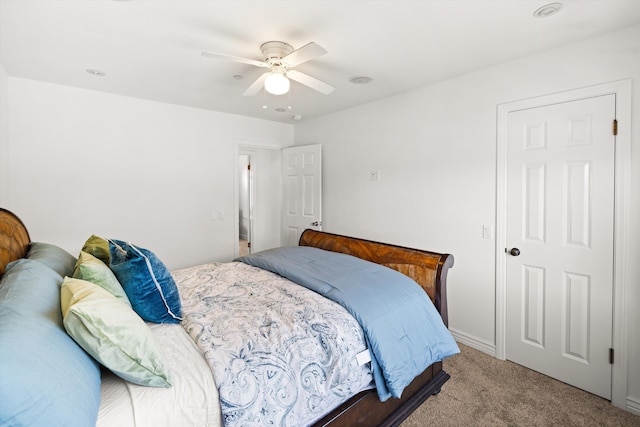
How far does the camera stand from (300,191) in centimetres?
463

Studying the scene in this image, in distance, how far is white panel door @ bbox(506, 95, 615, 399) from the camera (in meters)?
2.18

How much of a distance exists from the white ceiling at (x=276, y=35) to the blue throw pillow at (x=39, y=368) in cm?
171

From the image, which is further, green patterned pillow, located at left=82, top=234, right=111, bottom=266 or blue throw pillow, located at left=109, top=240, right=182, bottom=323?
green patterned pillow, located at left=82, top=234, right=111, bottom=266

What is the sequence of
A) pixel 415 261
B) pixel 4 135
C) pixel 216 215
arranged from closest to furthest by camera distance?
pixel 415 261 → pixel 4 135 → pixel 216 215

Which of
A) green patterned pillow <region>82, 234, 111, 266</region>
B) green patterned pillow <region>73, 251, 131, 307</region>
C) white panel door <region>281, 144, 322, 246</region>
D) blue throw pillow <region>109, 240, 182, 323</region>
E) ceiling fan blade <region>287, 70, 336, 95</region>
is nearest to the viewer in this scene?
green patterned pillow <region>73, 251, 131, 307</region>

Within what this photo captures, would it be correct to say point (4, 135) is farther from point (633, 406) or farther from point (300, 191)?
point (633, 406)

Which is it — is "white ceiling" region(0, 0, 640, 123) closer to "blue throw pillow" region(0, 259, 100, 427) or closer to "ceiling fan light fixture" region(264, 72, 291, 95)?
"ceiling fan light fixture" region(264, 72, 291, 95)

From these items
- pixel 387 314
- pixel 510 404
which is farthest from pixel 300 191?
pixel 510 404

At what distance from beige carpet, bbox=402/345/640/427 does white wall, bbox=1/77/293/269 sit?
123 inches

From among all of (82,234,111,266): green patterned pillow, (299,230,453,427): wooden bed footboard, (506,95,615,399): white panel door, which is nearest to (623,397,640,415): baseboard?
(506,95,615,399): white panel door

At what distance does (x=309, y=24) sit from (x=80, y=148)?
2.74 m

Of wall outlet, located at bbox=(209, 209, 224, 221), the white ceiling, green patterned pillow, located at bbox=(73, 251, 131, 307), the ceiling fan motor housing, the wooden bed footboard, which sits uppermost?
the white ceiling

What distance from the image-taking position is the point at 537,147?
247 centimetres

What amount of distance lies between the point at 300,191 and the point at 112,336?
369 cm
